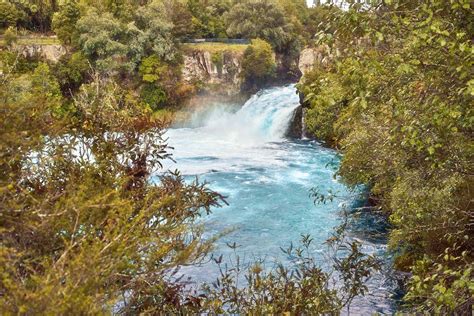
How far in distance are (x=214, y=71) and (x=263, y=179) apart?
1807 centimetres

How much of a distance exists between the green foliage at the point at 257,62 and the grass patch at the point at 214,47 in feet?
3.61

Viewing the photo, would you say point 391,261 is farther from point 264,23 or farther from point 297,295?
point 264,23

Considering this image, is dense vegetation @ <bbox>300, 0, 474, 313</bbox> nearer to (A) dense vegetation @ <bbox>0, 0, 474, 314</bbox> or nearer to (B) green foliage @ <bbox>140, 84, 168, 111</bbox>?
(A) dense vegetation @ <bbox>0, 0, 474, 314</bbox>

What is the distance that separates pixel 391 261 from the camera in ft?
36.1

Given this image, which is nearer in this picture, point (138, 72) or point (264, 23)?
point (138, 72)

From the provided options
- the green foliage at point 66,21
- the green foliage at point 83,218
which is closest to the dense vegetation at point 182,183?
the green foliage at point 83,218

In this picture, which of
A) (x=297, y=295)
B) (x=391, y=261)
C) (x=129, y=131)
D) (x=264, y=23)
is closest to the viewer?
(x=297, y=295)

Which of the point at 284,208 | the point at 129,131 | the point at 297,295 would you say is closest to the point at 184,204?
the point at 129,131

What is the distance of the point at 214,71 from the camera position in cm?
3547

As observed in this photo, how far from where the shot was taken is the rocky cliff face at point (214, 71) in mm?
34750

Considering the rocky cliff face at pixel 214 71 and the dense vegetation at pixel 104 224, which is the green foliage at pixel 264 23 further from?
the dense vegetation at pixel 104 224

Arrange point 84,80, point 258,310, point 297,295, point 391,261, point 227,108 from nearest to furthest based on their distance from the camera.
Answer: point 258,310 < point 297,295 < point 391,261 < point 84,80 < point 227,108

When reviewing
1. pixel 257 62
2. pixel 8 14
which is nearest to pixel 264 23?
pixel 257 62

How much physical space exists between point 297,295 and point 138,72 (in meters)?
29.4
